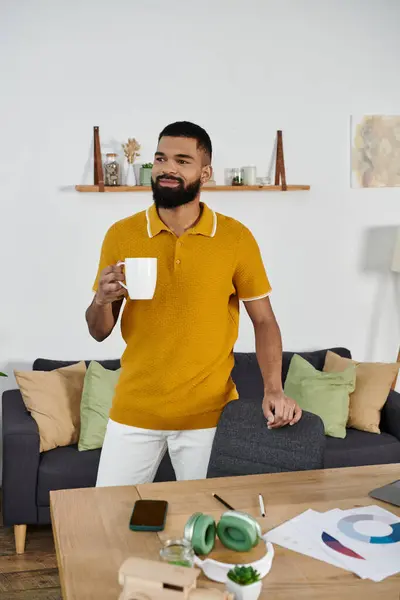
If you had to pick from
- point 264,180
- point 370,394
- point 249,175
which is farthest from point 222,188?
point 370,394

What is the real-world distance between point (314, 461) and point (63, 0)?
2.88 metres

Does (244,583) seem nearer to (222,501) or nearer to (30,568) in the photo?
(222,501)

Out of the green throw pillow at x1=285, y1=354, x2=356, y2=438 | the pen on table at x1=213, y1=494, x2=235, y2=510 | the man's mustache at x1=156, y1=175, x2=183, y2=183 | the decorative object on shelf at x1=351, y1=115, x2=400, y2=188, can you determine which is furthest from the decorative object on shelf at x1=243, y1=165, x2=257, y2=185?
the pen on table at x1=213, y1=494, x2=235, y2=510

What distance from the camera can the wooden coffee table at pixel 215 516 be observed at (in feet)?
4.44

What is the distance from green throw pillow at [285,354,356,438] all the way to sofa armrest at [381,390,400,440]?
0.22m

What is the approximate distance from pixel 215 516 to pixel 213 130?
286 cm

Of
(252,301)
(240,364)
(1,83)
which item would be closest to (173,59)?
(1,83)

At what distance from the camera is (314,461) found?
1989mm

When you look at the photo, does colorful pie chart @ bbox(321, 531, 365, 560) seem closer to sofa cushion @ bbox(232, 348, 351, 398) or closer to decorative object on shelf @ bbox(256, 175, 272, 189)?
sofa cushion @ bbox(232, 348, 351, 398)

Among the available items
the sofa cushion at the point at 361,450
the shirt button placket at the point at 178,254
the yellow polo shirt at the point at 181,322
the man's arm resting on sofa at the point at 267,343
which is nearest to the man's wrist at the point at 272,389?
the man's arm resting on sofa at the point at 267,343

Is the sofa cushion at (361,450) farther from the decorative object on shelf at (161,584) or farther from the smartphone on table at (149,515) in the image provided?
the decorative object on shelf at (161,584)

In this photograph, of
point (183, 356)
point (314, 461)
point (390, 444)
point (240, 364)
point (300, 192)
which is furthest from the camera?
point (300, 192)

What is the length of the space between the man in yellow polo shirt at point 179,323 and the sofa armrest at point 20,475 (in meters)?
1.22

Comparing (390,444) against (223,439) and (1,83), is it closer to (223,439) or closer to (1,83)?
(223,439)
